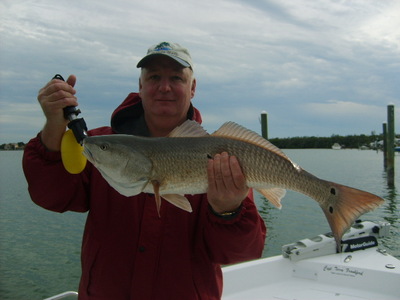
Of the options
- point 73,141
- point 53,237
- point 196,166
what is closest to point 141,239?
point 196,166

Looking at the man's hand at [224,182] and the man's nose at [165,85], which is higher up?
the man's nose at [165,85]

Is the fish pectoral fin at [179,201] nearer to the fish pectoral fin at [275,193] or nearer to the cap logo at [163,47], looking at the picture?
the fish pectoral fin at [275,193]

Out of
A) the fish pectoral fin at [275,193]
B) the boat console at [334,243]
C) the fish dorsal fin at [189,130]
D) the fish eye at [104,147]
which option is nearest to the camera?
the fish eye at [104,147]

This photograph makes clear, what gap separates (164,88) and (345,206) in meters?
1.73

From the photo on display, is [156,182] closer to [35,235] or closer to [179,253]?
[179,253]

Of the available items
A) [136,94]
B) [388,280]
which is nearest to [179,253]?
[136,94]

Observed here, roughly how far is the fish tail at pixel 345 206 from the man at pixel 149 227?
0.58 m

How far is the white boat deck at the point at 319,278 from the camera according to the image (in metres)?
5.13

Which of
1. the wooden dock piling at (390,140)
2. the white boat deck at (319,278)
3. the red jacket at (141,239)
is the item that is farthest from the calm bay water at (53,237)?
the red jacket at (141,239)

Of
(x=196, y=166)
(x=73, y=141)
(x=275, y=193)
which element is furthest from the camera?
(x=275, y=193)

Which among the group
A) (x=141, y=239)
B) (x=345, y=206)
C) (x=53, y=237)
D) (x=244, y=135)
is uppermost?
(x=244, y=135)

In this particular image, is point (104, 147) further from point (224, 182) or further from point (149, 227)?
point (224, 182)

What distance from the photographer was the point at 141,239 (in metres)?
2.68

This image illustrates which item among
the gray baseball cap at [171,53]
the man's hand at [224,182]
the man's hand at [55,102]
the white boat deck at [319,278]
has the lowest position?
the white boat deck at [319,278]
